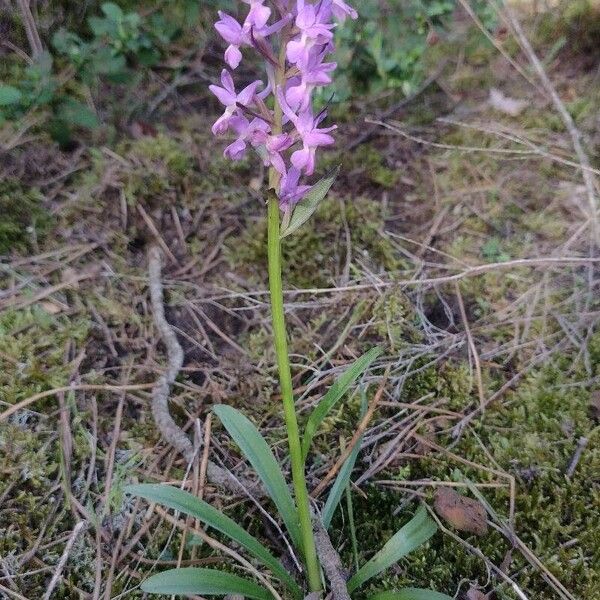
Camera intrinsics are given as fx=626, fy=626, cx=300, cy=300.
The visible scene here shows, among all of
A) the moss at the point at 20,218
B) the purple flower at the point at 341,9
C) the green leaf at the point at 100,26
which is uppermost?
the purple flower at the point at 341,9

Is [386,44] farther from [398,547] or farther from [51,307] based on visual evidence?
[398,547]

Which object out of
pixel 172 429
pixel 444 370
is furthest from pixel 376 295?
pixel 172 429

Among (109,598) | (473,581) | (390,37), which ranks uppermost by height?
(390,37)

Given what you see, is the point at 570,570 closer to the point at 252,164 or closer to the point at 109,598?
the point at 109,598

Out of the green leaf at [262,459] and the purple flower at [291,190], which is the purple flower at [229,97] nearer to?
the purple flower at [291,190]

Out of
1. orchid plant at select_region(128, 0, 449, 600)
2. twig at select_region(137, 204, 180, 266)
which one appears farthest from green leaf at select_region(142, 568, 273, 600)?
twig at select_region(137, 204, 180, 266)

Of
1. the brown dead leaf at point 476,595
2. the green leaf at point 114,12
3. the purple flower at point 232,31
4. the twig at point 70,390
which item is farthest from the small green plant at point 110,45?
the brown dead leaf at point 476,595

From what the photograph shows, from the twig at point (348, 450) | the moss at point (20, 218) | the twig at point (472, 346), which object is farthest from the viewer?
the moss at point (20, 218)
